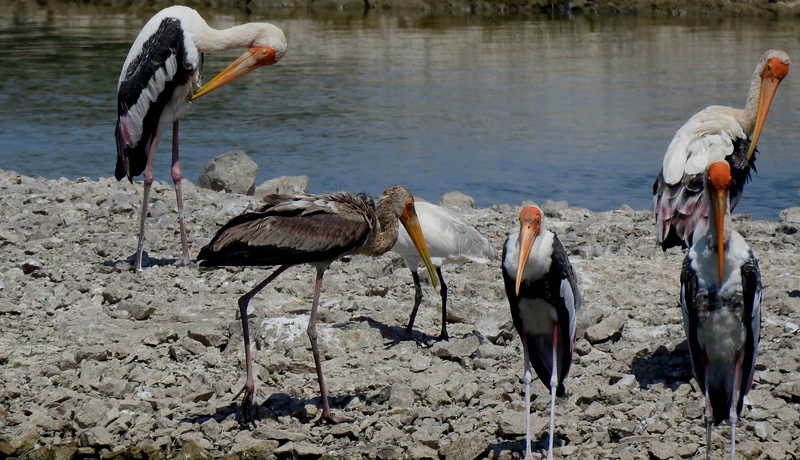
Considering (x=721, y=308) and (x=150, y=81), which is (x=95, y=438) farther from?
(x=150, y=81)

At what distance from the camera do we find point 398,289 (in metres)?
7.59

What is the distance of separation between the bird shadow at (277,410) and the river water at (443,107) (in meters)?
6.32

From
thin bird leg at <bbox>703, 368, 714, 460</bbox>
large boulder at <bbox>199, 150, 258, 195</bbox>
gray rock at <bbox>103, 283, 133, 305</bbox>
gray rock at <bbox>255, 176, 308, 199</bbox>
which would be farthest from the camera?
gray rock at <bbox>255, 176, 308, 199</bbox>

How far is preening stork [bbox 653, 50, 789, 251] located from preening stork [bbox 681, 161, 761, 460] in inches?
38.6

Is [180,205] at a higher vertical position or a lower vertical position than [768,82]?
lower

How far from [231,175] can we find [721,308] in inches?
260

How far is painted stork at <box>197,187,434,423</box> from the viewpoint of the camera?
19.0ft

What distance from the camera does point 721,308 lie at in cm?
507

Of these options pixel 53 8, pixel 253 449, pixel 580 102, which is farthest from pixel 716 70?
pixel 53 8

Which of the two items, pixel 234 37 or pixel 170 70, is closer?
pixel 170 70

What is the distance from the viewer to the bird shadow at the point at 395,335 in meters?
6.70

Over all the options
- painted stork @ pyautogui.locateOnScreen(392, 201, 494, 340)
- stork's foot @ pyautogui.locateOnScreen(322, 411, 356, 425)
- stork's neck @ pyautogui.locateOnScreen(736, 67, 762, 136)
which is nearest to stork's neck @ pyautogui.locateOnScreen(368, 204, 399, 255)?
painted stork @ pyautogui.locateOnScreen(392, 201, 494, 340)

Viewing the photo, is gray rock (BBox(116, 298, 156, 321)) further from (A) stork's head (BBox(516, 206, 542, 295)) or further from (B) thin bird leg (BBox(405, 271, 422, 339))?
(A) stork's head (BBox(516, 206, 542, 295))

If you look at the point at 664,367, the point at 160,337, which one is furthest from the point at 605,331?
the point at 160,337
